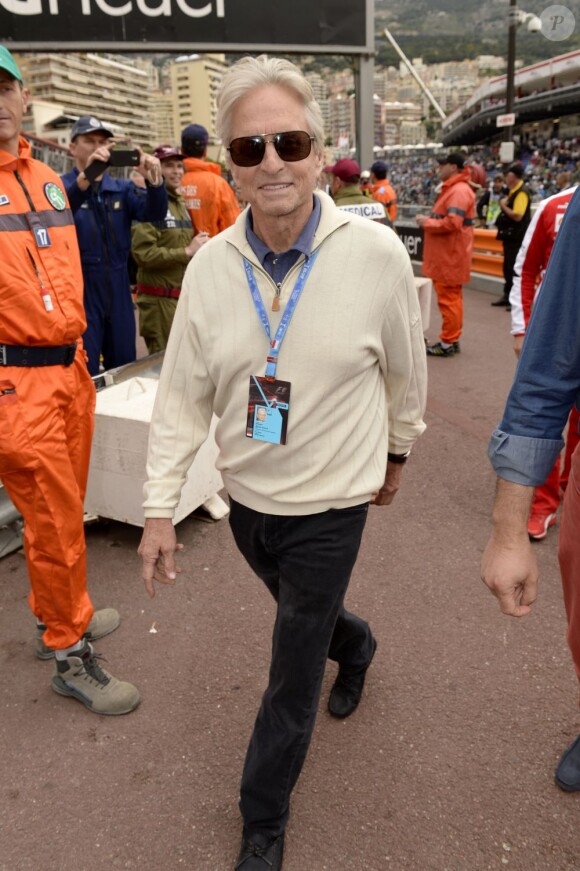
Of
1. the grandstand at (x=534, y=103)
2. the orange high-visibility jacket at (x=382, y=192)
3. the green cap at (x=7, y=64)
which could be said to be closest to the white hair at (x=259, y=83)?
the green cap at (x=7, y=64)

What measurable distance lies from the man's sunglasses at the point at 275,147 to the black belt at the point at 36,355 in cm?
115

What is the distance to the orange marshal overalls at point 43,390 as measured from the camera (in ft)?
7.76

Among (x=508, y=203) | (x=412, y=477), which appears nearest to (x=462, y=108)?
(x=508, y=203)

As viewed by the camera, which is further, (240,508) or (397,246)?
(240,508)

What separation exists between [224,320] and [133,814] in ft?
5.50

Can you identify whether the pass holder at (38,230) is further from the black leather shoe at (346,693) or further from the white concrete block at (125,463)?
the black leather shoe at (346,693)

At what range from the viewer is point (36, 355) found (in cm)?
245

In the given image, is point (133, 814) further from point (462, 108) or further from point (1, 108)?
point (462, 108)

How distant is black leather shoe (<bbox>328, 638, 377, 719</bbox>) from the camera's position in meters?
2.57

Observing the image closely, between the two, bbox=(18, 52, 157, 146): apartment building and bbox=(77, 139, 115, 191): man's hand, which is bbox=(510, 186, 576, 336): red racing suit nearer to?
bbox=(77, 139, 115, 191): man's hand

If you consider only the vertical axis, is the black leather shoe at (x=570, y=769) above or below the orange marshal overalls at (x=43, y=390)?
below

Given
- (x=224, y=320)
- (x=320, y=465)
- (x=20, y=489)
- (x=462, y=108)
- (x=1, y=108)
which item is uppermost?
(x=462, y=108)

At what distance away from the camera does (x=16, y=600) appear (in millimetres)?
3436

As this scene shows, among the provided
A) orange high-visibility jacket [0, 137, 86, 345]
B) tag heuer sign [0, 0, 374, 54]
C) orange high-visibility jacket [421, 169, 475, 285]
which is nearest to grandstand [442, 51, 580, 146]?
tag heuer sign [0, 0, 374, 54]
